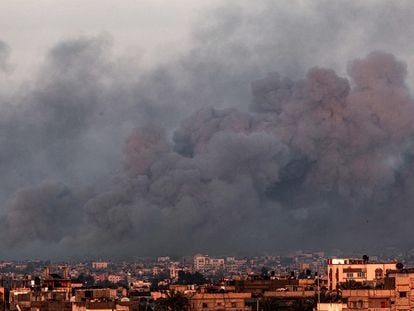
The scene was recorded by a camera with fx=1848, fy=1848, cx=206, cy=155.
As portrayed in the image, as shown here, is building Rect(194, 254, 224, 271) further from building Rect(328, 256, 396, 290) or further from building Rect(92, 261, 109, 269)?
building Rect(328, 256, 396, 290)

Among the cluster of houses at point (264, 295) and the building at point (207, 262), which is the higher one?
the building at point (207, 262)

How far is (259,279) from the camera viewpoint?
92.6m

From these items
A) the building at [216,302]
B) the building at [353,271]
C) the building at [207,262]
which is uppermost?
the building at [207,262]

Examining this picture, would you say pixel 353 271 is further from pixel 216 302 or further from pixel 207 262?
pixel 207 262

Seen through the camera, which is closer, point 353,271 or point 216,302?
point 216,302

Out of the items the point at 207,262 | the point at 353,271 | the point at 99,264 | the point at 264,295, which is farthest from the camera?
the point at 99,264

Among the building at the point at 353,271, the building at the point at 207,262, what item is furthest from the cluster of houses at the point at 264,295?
the building at the point at 207,262

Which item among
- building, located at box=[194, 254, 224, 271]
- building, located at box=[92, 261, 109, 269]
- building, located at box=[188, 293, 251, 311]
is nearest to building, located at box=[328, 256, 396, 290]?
building, located at box=[188, 293, 251, 311]

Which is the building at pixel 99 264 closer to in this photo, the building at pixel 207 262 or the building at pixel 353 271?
the building at pixel 207 262

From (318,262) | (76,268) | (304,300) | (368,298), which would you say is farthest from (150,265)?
(368,298)

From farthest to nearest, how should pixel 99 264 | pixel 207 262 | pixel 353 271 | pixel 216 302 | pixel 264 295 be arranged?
→ 1. pixel 99 264
2. pixel 207 262
3. pixel 353 271
4. pixel 264 295
5. pixel 216 302

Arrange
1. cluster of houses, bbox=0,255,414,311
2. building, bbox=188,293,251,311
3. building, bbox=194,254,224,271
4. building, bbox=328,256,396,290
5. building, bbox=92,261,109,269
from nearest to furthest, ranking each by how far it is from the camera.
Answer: cluster of houses, bbox=0,255,414,311 → building, bbox=188,293,251,311 → building, bbox=328,256,396,290 → building, bbox=194,254,224,271 → building, bbox=92,261,109,269

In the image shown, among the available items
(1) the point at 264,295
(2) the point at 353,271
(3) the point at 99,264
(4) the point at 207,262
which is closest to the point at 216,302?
(1) the point at 264,295

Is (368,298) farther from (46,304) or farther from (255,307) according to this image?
(46,304)
